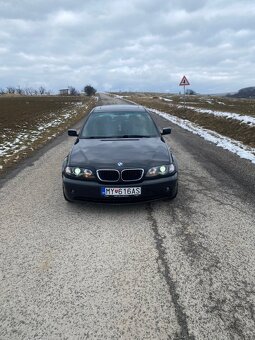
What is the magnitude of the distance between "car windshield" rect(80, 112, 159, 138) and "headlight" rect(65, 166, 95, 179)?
141 cm

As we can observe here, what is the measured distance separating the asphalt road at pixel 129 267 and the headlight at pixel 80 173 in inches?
22.1

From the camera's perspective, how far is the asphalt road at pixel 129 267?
9.39 ft

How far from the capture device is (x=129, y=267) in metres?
3.75

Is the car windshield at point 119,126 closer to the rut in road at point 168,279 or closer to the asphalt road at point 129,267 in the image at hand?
the asphalt road at point 129,267

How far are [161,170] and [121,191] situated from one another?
2.23 ft

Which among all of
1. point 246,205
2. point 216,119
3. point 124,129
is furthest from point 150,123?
point 216,119

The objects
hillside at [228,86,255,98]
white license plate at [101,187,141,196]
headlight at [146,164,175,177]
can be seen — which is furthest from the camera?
hillside at [228,86,255,98]

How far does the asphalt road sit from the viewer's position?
286 cm

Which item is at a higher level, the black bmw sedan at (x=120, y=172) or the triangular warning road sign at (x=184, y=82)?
the black bmw sedan at (x=120, y=172)

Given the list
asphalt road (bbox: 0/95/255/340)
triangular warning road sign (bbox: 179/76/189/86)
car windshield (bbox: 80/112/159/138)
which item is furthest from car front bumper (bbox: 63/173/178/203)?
triangular warning road sign (bbox: 179/76/189/86)

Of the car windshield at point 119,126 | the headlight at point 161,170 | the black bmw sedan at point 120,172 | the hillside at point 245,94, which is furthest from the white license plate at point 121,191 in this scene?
the hillside at point 245,94

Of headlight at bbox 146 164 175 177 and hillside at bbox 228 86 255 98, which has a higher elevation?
headlight at bbox 146 164 175 177

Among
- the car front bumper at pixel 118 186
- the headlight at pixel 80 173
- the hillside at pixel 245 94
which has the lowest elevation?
the hillside at pixel 245 94

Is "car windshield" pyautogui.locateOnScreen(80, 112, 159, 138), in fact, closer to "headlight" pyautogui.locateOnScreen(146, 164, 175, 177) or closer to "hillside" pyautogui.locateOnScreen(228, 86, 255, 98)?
"headlight" pyautogui.locateOnScreen(146, 164, 175, 177)
